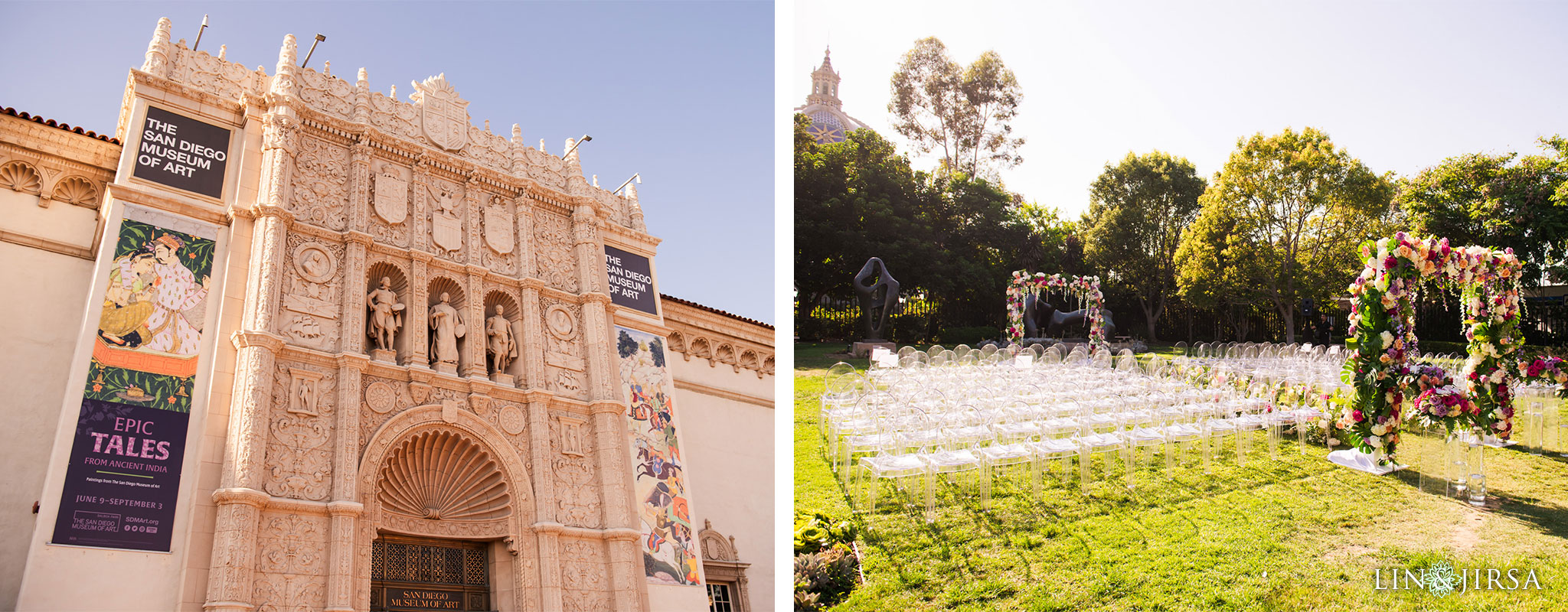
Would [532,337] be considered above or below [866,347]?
above

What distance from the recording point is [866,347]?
13.8 meters

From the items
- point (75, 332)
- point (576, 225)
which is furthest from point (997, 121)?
Result: point (75, 332)

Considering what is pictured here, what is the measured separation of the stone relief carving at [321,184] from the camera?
9.57 meters

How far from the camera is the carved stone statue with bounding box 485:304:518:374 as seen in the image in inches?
419

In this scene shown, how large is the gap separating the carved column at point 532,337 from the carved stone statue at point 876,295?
449 cm

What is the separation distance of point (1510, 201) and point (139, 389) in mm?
14765

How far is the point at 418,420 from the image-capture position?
950 centimetres

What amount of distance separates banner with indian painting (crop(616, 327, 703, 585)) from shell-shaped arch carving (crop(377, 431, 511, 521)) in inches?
67.8

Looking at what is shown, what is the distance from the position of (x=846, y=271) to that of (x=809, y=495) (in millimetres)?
5777

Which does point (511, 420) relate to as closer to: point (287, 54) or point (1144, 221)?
point (287, 54)

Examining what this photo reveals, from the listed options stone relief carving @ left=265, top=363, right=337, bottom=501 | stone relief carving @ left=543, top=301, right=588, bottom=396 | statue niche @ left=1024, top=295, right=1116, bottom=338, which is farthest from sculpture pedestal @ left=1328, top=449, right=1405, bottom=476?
stone relief carving @ left=265, top=363, right=337, bottom=501

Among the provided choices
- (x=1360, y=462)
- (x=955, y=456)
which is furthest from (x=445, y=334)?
(x=1360, y=462)

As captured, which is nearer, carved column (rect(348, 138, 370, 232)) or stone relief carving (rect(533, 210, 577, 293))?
carved column (rect(348, 138, 370, 232))

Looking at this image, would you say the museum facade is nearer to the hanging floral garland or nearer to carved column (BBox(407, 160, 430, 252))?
carved column (BBox(407, 160, 430, 252))
